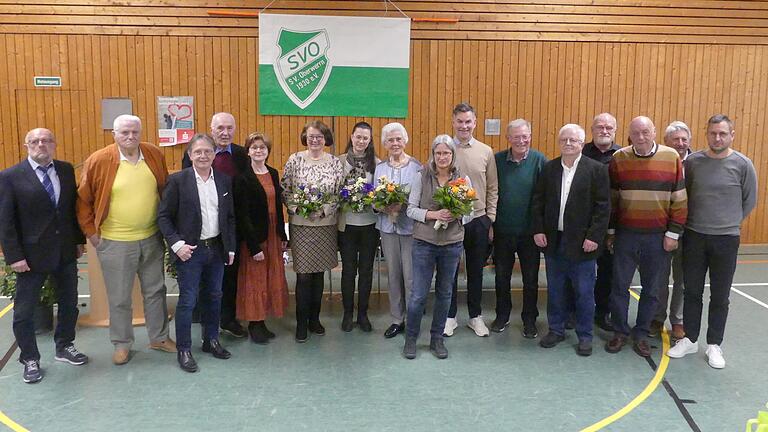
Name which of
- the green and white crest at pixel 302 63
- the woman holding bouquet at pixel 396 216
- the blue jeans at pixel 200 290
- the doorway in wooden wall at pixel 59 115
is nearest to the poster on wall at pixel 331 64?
the green and white crest at pixel 302 63

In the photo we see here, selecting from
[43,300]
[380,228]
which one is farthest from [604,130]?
[43,300]

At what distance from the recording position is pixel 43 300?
475cm

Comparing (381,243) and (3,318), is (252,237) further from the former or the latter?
(3,318)

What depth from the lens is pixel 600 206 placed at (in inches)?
165

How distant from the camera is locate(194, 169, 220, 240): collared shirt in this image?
3969 mm

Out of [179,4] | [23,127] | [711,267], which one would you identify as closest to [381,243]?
[711,267]

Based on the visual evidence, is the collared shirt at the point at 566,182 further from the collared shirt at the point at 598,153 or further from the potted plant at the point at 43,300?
the potted plant at the point at 43,300

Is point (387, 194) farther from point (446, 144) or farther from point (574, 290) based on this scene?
point (574, 290)

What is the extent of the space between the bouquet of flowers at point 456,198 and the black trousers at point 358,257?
810mm

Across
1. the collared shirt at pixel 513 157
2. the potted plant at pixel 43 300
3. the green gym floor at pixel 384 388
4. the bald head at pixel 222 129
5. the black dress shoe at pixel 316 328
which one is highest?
the bald head at pixel 222 129

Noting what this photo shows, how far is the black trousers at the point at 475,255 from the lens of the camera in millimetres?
4539

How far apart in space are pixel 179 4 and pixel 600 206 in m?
5.98

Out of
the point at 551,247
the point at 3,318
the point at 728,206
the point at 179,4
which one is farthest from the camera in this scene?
the point at 179,4

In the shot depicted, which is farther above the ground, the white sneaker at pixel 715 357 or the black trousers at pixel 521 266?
the black trousers at pixel 521 266
